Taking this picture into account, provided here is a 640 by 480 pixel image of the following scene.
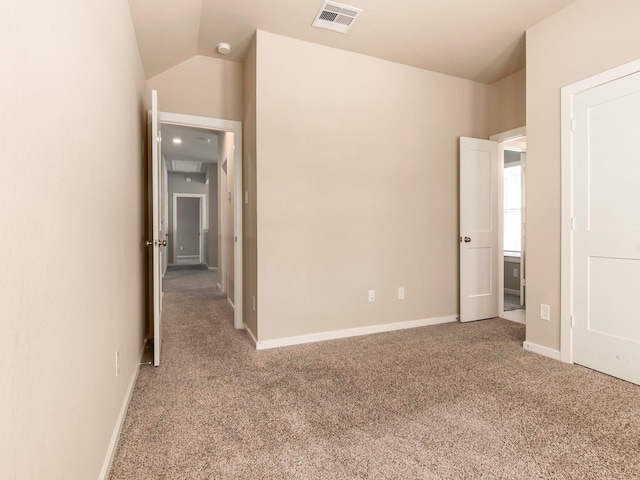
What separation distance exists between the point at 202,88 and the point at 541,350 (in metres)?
3.90

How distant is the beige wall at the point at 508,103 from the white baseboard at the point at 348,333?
89.8 inches

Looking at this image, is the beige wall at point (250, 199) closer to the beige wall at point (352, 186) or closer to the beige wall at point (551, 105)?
the beige wall at point (352, 186)

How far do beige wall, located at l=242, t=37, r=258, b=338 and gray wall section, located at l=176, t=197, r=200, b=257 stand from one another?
8.54 m

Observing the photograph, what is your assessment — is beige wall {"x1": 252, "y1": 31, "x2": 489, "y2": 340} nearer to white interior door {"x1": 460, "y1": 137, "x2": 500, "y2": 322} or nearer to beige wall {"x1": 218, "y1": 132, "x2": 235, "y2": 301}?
white interior door {"x1": 460, "y1": 137, "x2": 500, "y2": 322}

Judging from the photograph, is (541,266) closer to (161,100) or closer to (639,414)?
(639,414)

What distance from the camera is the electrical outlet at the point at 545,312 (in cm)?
275

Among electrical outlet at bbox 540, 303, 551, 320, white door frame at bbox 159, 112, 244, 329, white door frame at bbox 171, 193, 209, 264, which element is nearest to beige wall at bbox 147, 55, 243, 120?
white door frame at bbox 159, 112, 244, 329

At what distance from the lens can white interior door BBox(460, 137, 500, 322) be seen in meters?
3.78

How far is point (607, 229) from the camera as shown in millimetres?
2379

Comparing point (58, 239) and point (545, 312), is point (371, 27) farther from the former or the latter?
point (58, 239)

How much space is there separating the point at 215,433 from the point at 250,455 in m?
0.27

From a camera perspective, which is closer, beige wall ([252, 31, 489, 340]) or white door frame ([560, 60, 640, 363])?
white door frame ([560, 60, 640, 363])

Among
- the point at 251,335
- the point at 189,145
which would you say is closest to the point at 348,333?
the point at 251,335

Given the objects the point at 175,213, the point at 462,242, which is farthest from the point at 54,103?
the point at 175,213
